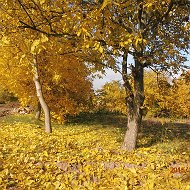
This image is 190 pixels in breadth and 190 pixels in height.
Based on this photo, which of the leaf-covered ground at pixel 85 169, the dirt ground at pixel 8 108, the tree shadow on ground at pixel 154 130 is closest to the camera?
the leaf-covered ground at pixel 85 169

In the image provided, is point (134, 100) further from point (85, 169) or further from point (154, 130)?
point (154, 130)

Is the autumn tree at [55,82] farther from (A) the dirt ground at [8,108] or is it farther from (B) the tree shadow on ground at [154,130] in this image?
(A) the dirt ground at [8,108]

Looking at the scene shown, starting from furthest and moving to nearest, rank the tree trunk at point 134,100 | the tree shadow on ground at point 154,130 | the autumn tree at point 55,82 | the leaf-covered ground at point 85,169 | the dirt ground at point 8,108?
the dirt ground at point 8,108 < the autumn tree at point 55,82 < the tree shadow on ground at point 154,130 < the tree trunk at point 134,100 < the leaf-covered ground at point 85,169

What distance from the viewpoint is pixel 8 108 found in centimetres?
3083

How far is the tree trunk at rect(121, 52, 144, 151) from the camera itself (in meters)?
10.4

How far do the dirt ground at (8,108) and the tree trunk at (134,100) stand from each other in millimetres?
17945

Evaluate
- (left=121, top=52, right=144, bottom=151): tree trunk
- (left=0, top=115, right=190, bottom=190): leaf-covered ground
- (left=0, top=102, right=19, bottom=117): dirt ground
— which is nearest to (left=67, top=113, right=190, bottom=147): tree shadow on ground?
(left=121, top=52, right=144, bottom=151): tree trunk

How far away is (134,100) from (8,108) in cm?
2286

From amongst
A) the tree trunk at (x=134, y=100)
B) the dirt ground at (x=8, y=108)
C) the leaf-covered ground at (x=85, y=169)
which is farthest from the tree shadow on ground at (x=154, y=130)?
the dirt ground at (x=8, y=108)

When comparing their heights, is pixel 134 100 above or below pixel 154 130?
above

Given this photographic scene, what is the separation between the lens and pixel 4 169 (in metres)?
6.77

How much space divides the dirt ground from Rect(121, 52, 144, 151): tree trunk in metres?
17.9

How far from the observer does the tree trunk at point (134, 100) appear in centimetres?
1040

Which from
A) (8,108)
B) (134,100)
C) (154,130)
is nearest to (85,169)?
(134,100)
